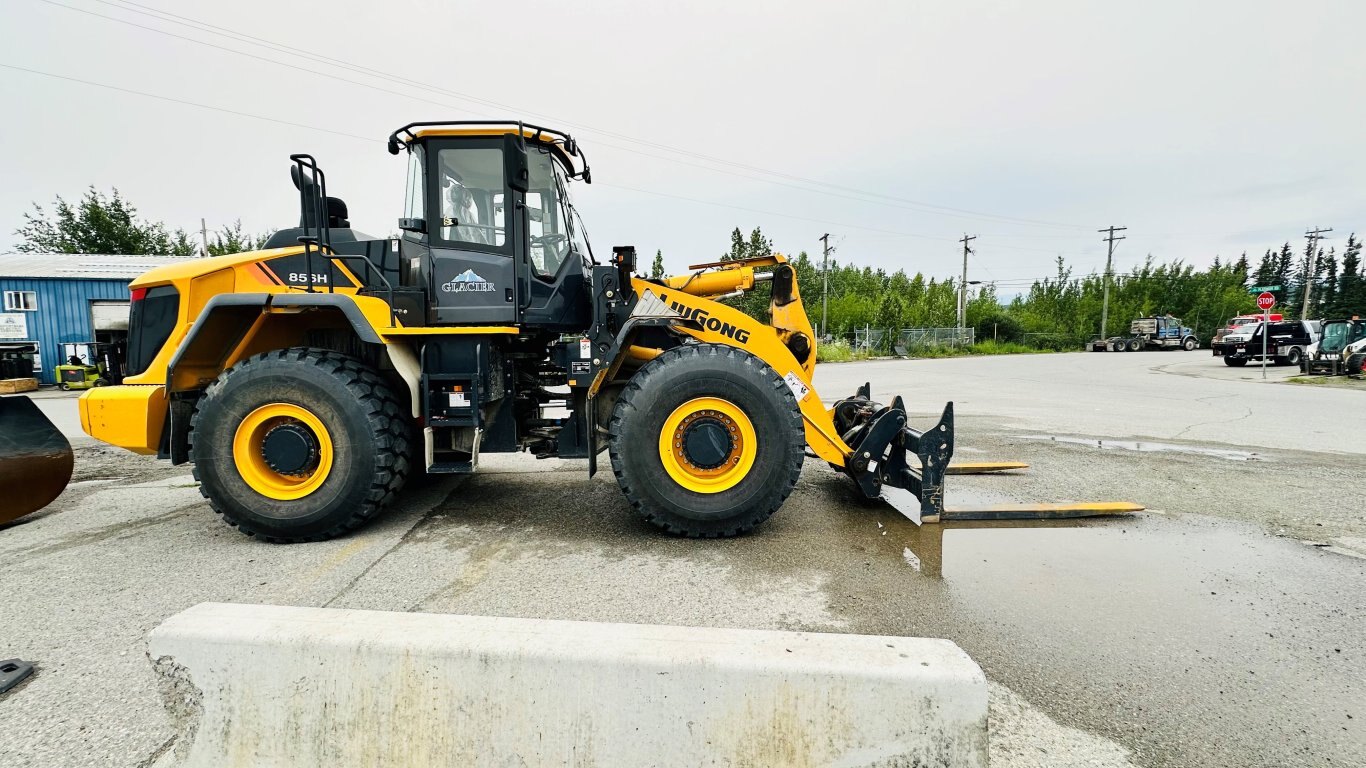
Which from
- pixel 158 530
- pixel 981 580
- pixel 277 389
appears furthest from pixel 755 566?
pixel 158 530

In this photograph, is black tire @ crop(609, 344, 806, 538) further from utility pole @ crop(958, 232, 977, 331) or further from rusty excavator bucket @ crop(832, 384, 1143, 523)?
utility pole @ crop(958, 232, 977, 331)

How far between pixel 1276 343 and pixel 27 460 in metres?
33.2

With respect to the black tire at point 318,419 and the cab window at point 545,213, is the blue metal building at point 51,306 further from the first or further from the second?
the cab window at point 545,213

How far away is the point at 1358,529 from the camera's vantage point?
3992mm

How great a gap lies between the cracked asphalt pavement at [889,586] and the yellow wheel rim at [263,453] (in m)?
0.39

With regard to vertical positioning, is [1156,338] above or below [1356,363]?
above

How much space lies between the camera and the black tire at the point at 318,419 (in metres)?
3.69

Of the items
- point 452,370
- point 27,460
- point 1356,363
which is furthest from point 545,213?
point 1356,363

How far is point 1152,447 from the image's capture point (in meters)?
6.93

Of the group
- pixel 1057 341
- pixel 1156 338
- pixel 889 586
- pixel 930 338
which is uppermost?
pixel 1156 338

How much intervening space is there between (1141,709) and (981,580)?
1140mm

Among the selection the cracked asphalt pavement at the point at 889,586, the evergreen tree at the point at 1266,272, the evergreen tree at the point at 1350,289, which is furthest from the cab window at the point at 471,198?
the evergreen tree at the point at 1266,272

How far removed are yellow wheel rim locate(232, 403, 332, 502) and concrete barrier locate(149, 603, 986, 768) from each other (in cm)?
218

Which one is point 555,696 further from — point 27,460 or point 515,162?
point 27,460
